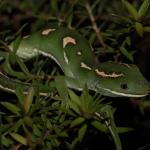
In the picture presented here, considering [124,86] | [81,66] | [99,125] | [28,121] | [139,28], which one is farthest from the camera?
[81,66]

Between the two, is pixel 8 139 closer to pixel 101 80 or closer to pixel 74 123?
pixel 74 123

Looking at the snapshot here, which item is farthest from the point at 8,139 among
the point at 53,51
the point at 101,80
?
the point at 53,51

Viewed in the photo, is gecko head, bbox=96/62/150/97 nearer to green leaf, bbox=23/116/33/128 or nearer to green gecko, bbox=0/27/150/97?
green gecko, bbox=0/27/150/97

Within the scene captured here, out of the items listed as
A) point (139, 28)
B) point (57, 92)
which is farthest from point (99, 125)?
point (139, 28)

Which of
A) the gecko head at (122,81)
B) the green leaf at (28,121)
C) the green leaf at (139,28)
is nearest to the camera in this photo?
the green leaf at (28,121)

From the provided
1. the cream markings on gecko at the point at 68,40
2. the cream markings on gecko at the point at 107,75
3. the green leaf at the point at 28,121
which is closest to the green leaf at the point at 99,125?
the green leaf at the point at 28,121

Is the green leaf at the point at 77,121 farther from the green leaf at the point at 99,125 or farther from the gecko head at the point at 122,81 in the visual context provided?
the gecko head at the point at 122,81

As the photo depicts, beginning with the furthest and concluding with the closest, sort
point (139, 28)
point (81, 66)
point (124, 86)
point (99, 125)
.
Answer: point (81, 66)
point (124, 86)
point (139, 28)
point (99, 125)

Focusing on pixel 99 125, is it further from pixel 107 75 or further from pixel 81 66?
pixel 81 66
